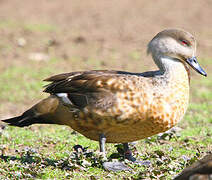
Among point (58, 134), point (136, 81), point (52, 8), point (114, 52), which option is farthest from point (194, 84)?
point (52, 8)

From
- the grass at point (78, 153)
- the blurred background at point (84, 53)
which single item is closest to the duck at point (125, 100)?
the grass at point (78, 153)

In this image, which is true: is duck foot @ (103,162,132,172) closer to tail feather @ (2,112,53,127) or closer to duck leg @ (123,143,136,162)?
duck leg @ (123,143,136,162)

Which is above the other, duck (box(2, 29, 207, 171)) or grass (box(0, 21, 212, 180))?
duck (box(2, 29, 207, 171))

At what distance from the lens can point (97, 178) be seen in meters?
5.21

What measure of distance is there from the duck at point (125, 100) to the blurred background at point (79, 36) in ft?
→ 12.5

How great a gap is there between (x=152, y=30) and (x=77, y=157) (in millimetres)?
11855

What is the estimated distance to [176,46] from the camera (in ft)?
19.5

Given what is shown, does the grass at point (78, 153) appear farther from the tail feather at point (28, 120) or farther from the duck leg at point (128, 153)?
the tail feather at point (28, 120)

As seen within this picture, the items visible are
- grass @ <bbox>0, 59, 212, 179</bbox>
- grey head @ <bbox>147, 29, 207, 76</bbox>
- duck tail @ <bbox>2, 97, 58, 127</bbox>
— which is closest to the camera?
grass @ <bbox>0, 59, 212, 179</bbox>

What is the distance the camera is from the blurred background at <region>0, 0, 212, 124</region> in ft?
40.2

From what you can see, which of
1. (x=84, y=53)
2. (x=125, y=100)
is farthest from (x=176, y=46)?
(x=84, y=53)

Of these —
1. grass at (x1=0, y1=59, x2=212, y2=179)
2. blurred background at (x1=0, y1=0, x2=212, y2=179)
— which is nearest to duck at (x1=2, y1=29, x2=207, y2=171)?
grass at (x1=0, y1=59, x2=212, y2=179)

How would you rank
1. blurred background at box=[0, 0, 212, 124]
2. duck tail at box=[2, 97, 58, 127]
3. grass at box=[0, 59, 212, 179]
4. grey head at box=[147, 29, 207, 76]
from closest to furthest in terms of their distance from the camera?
grass at box=[0, 59, 212, 179] < duck tail at box=[2, 97, 58, 127] < grey head at box=[147, 29, 207, 76] < blurred background at box=[0, 0, 212, 124]

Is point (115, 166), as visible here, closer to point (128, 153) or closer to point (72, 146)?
point (128, 153)
